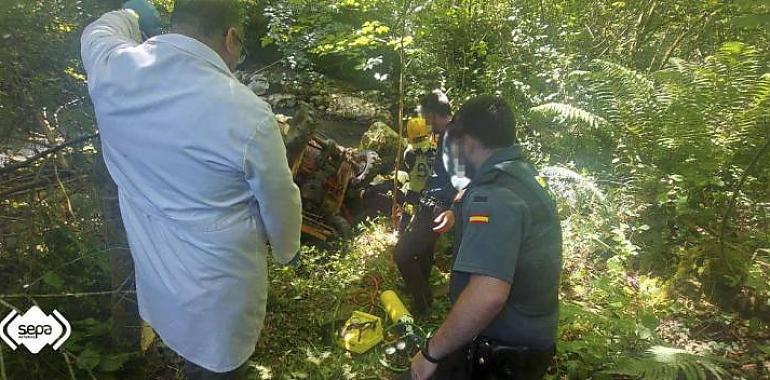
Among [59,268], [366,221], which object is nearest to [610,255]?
[366,221]

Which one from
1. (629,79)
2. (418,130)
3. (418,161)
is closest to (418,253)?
(418,161)

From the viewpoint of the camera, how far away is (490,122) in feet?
5.72

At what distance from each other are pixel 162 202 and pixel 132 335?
56.5 inches

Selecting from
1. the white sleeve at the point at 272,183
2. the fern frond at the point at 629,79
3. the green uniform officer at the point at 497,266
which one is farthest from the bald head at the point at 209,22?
the fern frond at the point at 629,79

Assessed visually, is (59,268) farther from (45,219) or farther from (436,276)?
(436,276)

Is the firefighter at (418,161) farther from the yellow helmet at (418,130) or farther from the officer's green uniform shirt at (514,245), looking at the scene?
the officer's green uniform shirt at (514,245)

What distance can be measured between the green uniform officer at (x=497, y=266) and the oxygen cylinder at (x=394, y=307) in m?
1.53

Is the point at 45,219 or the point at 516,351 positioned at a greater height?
the point at 516,351

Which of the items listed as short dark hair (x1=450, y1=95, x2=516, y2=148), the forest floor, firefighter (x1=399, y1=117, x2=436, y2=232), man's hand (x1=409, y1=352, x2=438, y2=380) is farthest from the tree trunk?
firefighter (x1=399, y1=117, x2=436, y2=232)

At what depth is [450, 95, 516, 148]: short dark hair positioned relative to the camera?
1.74m

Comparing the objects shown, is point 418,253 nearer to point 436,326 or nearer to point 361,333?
point 436,326

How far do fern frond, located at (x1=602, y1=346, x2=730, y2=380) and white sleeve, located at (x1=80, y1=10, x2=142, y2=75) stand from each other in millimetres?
2690

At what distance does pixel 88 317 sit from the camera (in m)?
2.51

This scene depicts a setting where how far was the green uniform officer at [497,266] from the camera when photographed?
153cm
